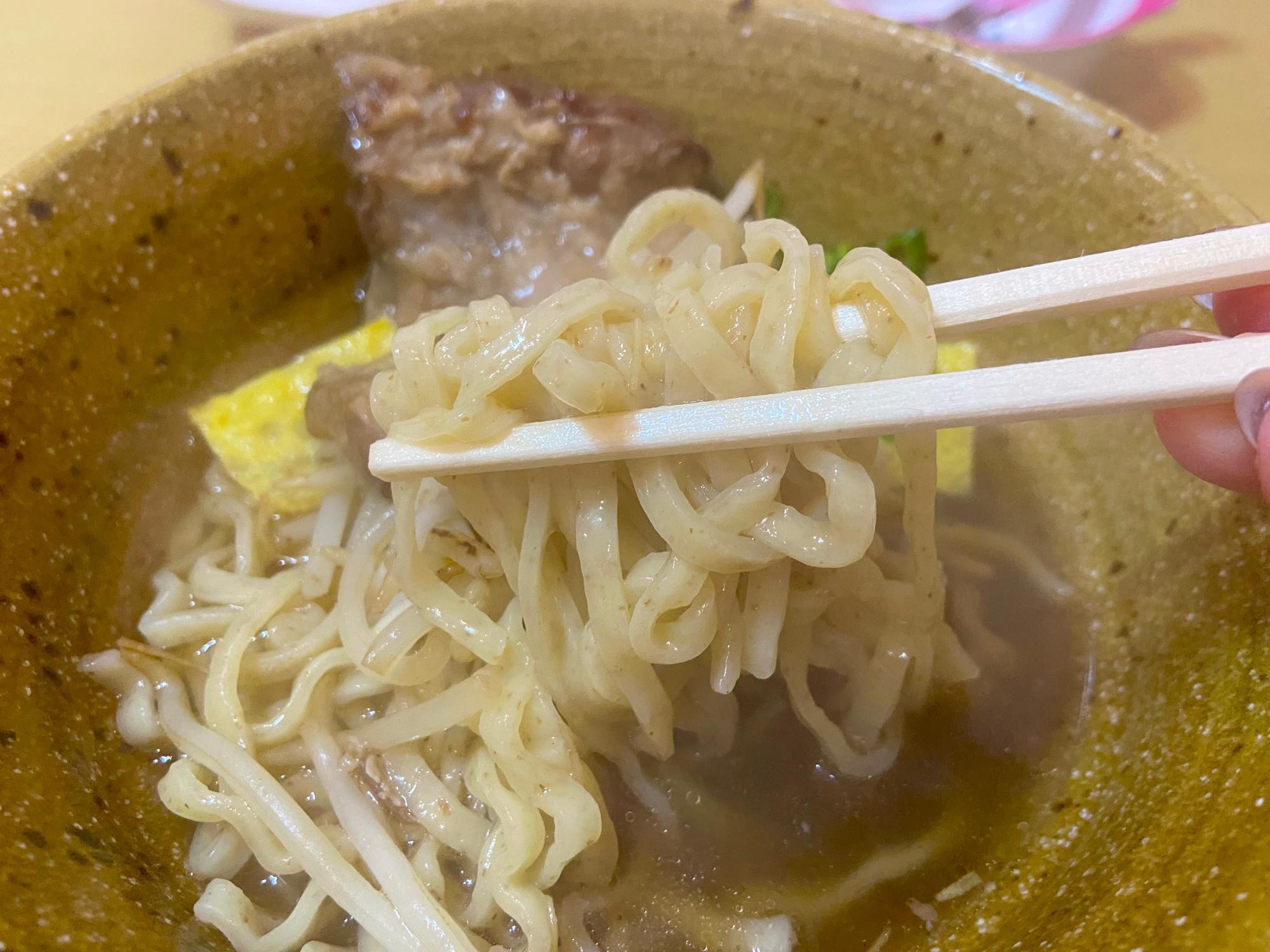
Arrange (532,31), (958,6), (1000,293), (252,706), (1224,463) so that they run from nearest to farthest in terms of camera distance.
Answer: (1000,293)
(1224,463)
(252,706)
(532,31)
(958,6)

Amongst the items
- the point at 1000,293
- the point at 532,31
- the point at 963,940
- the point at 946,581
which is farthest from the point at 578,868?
the point at 532,31

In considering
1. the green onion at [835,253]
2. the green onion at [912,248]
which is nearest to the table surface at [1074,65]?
the green onion at [912,248]

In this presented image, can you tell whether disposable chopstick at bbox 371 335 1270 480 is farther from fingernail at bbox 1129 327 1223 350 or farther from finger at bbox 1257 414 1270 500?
fingernail at bbox 1129 327 1223 350

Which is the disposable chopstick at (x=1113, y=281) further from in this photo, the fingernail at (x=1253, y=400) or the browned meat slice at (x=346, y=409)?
the browned meat slice at (x=346, y=409)

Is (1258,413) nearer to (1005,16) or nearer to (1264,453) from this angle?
(1264,453)

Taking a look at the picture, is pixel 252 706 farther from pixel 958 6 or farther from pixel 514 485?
pixel 958 6

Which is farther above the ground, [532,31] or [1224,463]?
[532,31]

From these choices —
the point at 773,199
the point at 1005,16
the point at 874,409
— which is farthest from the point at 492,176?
the point at 1005,16
